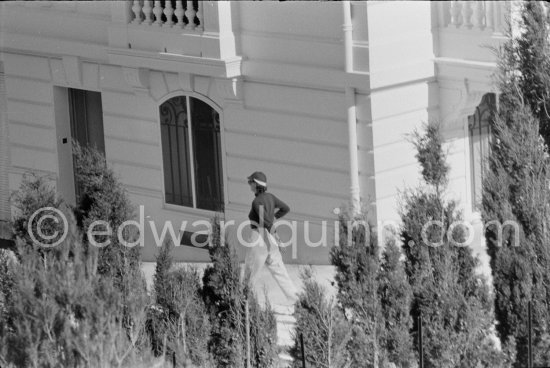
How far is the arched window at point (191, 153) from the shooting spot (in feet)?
72.2

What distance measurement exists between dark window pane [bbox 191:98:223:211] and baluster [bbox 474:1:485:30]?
406cm

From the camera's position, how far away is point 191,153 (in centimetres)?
2225

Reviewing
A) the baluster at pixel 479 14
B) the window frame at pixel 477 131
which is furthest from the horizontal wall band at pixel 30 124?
the baluster at pixel 479 14

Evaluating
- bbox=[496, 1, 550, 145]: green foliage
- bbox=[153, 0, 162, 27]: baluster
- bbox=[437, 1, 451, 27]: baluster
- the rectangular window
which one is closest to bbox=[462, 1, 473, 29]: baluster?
bbox=[437, 1, 451, 27]: baluster

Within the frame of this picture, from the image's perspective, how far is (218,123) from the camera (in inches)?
859

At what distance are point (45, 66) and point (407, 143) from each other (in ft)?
22.3

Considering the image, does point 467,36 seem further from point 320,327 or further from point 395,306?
point 320,327

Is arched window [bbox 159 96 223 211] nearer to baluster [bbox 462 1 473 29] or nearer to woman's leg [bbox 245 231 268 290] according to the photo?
woman's leg [bbox 245 231 268 290]

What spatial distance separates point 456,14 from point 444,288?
273 inches

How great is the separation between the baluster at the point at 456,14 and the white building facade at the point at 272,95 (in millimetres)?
19

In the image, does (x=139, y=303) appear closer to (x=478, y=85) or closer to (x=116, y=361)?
(x=116, y=361)

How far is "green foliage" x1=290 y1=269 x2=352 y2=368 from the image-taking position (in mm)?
14016

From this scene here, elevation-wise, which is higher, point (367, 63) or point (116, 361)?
point (367, 63)

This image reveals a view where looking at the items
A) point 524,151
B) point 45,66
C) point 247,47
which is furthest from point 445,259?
point 45,66
